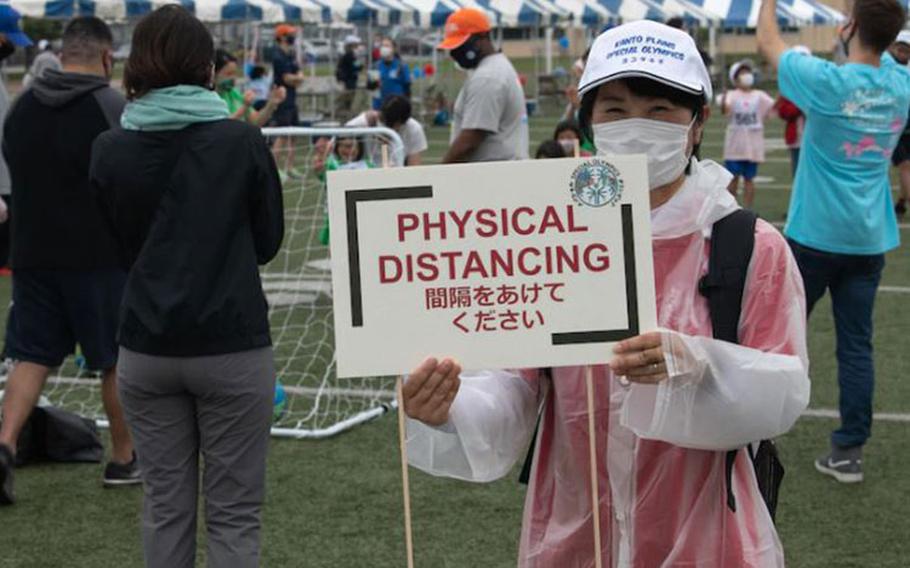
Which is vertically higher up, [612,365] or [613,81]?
[613,81]

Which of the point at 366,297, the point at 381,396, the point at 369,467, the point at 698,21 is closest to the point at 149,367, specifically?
the point at 366,297

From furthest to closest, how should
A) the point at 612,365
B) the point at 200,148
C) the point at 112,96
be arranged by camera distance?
1. the point at 112,96
2. the point at 200,148
3. the point at 612,365

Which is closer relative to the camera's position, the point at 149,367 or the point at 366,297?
the point at 366,297

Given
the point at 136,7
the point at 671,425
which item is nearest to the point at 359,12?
the point at 136,7

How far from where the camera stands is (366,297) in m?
2.52

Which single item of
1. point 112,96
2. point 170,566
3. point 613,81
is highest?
point 613,81

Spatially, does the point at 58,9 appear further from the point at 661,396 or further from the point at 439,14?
the point at 661,396

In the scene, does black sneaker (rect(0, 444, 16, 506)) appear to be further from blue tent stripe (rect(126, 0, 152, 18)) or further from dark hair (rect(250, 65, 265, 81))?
dark hair (rect(250, 65, 265, 81))

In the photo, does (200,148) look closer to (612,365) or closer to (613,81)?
(613,81)

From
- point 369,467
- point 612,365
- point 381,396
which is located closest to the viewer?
point 612,365

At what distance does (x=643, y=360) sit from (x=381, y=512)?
400cm

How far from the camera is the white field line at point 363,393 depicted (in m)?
7.73

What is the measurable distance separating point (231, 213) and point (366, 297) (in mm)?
1924

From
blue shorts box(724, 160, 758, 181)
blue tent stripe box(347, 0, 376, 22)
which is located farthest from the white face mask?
blue tent stripe box(347, 0, 376, 22)
